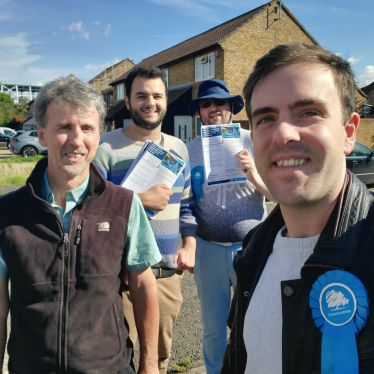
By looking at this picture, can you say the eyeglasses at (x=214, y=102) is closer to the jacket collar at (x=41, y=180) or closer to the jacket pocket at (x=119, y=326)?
the jacket collar at (x=41, y=180)

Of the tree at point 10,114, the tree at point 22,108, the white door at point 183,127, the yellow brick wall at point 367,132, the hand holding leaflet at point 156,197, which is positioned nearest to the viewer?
the hand holding leaflet at point 156,197

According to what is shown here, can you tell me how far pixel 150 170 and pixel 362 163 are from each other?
10.1 meters

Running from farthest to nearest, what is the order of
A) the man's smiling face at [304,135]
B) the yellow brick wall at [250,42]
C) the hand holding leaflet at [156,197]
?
the yellow brick wall at [250,42] → the hand holding leaflet at [156,197] → the man's smiling face at [304,135]

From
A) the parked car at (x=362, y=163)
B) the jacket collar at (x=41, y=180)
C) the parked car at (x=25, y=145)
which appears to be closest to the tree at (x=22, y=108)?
the parked car at (x=25, y=145)

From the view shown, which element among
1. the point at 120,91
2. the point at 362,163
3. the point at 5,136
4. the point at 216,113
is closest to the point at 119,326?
the point at 216,113

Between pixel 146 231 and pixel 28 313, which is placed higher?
pixel 146 231

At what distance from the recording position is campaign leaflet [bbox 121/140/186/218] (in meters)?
2.39

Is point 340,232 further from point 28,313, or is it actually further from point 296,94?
point 28,313

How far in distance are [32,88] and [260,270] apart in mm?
153445

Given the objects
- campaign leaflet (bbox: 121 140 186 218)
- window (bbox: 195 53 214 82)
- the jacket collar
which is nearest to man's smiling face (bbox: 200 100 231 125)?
campaign leaflet (bbox: 121 140 186 218)

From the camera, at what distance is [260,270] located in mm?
1502

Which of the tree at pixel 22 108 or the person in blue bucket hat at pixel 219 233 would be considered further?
the tree at pixel 22 108

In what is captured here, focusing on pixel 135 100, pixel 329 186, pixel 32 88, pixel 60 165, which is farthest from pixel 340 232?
pixel 32 88

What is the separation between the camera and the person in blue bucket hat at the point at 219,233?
2.71 metres
